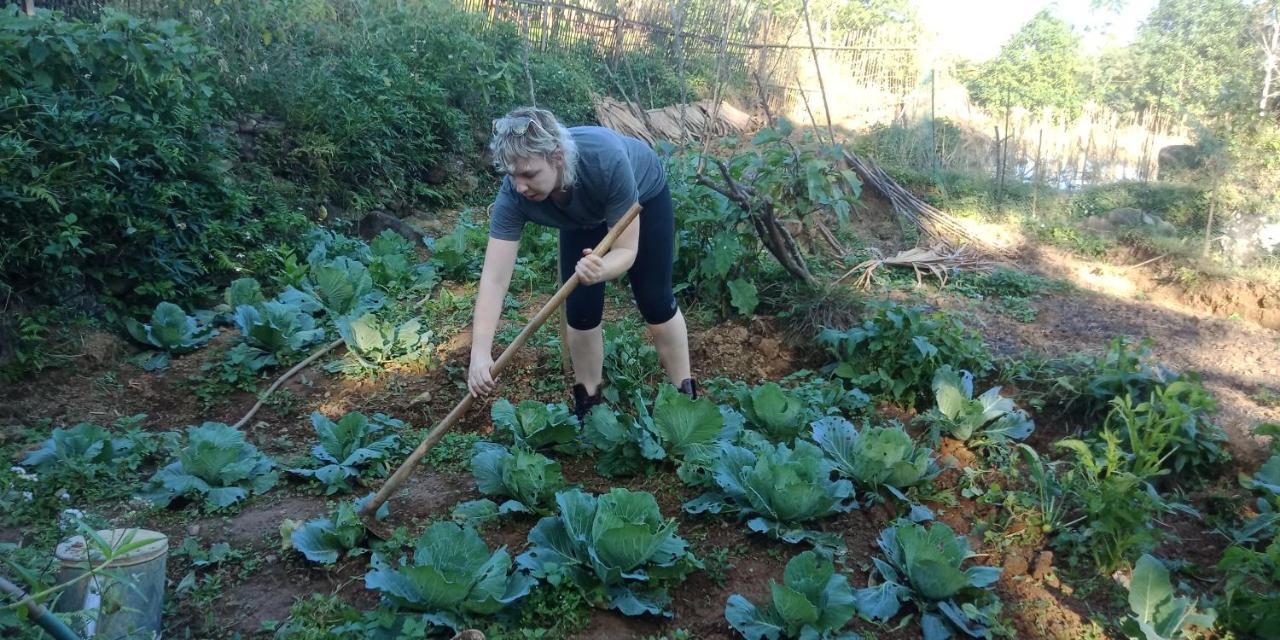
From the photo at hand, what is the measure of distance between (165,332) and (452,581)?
281cm

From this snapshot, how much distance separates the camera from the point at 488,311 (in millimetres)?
2621

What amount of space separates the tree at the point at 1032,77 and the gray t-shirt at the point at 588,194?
12499mm

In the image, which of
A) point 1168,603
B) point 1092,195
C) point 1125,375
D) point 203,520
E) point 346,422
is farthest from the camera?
point 1092,195

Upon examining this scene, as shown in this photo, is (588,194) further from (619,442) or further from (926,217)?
(926,217)

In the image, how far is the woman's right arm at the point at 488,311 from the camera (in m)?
2.54

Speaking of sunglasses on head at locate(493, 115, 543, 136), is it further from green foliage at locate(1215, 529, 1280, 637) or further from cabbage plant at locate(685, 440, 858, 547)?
green foliage at locate(1215, 529, 1280, 637)

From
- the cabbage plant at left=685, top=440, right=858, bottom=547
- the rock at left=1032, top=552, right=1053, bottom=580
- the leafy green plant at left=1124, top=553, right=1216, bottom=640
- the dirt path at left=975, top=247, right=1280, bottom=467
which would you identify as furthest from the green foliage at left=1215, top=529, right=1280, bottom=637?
the cabbage plant at left=685, top=440, right=858, bottom=547

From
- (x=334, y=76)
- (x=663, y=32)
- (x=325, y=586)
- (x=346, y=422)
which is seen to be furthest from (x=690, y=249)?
(x=663, y=32)

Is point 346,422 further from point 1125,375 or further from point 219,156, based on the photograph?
point 1125,375

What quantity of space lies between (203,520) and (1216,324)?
6399mm

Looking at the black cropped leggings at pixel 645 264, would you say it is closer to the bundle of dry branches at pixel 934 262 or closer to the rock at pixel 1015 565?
the rock at pixel 1015 565

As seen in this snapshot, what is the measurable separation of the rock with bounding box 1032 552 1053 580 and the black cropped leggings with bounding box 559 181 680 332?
160cm

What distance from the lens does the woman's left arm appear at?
98.9 inches

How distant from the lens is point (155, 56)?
4164 mm
